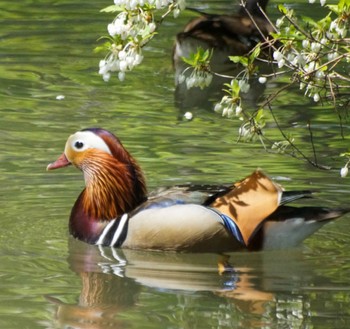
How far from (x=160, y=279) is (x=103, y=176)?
1.35 meters

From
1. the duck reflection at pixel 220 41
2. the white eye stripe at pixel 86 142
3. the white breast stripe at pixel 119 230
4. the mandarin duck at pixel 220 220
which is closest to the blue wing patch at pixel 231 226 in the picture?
the mandarin duck at pixel 220 220

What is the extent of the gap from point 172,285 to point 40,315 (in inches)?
35.4

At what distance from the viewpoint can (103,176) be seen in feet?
29.8

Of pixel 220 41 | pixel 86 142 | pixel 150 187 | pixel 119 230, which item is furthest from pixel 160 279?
pixel 220 41

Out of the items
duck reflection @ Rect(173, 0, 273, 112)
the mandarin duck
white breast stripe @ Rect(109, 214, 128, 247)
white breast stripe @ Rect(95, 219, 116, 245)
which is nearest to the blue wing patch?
the mandarin duck

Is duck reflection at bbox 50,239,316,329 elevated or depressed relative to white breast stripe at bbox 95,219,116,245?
depressed

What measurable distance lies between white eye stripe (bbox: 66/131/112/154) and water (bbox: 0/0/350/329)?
0.51 meters

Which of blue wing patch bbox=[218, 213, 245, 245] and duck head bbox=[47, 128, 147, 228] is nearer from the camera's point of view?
blue wing patch bbox=[218, 213, 245, 245]

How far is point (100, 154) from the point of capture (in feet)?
29.8

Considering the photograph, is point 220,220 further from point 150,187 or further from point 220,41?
point 220,41

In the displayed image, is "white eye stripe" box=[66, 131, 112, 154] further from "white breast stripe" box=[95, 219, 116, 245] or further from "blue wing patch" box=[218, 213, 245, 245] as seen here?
"blue wing patch" box=[218, 213, 245, 245]

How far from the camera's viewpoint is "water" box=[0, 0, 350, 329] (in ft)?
24.0

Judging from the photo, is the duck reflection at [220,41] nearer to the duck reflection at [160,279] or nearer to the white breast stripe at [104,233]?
the white breast stripe at [104,233]

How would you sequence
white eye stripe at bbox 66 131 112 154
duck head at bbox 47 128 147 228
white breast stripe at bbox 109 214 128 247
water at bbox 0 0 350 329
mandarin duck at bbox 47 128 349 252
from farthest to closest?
white eye stripe at bbox 66 131 112 154
duck head at bbox 47 128 147 228
white breast stripe at bbox 109 214 128 247
mandarin duck at bbox 47 128 349 252
water at bbox 0 0 350 329
